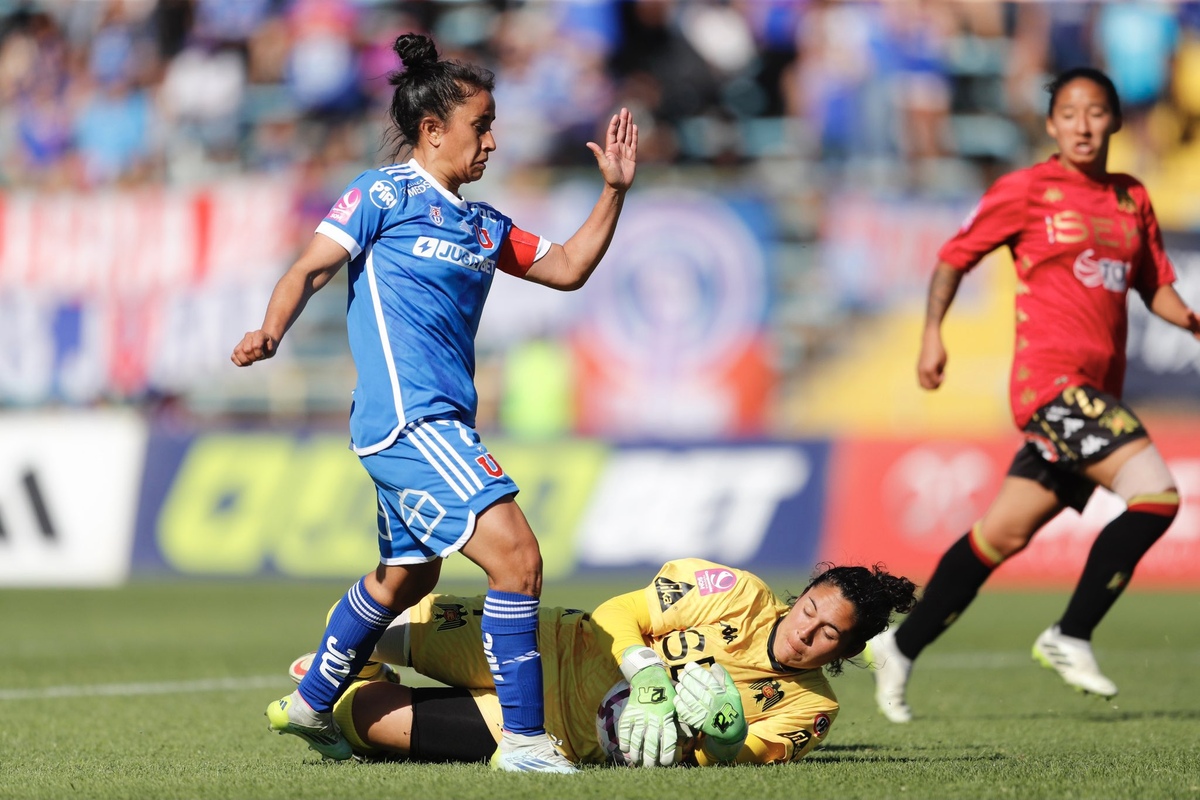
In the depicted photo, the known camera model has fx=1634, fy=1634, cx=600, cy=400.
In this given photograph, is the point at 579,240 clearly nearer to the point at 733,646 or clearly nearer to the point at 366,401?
the point at 366,401

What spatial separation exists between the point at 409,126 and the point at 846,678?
4.52 m

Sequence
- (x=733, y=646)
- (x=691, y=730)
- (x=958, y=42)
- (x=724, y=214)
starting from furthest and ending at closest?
(x=958, y=42)
(x=724, y=214)
(x=733, y=646)
(x=691, y=730)

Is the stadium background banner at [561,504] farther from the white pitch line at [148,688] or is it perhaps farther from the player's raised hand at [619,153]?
the player's raised hand at [619,153]

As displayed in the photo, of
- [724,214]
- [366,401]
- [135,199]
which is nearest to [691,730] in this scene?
[366,401]

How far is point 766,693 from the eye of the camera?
5.03 meters

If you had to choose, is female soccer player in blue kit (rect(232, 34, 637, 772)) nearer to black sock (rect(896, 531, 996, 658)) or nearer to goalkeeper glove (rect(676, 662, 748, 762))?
goalkeeper glove (rect(676, 662, 748, 762))

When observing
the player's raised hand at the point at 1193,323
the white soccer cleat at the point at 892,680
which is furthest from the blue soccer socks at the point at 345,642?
the player's raised hand at the point at 1193,323

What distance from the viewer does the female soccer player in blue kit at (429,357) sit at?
4.64m

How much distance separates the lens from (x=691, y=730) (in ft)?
15.6

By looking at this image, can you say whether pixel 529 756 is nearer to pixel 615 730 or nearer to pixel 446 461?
pixel 615 730

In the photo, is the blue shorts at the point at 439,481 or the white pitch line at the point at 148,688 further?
the white pitch line at the point at 148,688

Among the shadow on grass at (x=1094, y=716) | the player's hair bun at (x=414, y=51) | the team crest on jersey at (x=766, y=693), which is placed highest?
the player's hair bun at (x=414, y=51)

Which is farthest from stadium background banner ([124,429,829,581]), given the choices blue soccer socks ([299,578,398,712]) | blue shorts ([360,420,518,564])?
blue shorts ([360,420,518,564])

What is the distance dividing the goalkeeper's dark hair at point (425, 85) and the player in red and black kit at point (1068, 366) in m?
2.39
